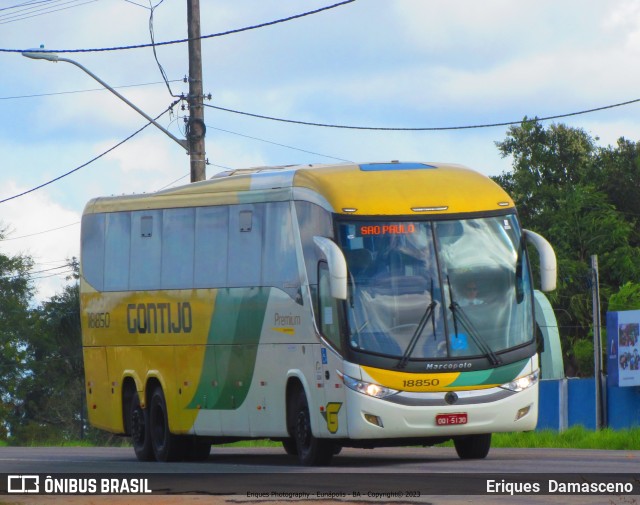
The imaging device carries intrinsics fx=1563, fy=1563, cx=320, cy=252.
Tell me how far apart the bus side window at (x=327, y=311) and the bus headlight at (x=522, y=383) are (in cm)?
207

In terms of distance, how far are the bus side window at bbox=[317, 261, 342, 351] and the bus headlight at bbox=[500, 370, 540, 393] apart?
2074 mm

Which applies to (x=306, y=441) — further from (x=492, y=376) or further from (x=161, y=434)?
(x=161, y=434)

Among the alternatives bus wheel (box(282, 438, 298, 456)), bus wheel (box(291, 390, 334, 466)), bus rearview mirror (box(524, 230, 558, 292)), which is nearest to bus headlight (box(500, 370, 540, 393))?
bus rearview mirror (box(524, 230, 558, 292))

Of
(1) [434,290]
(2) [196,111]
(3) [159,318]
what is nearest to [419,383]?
(1) [434,290]

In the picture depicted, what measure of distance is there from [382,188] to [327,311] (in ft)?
5.51

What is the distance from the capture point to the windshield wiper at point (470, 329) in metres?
18.2

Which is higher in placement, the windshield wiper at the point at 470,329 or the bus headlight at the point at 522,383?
the windshield wiper at the point at 470,329

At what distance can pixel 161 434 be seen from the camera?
2288 centimetres

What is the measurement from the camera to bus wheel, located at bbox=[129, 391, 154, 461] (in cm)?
2323

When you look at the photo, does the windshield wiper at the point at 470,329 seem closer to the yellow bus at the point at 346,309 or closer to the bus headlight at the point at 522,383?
the yellow bus at the point at 346,309

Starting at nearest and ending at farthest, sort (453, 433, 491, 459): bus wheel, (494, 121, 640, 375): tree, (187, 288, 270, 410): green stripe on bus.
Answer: (453, 433, 491, 459): bus wheel < (187, 288, 270, 410): green stripe on bus < (494, 121, 640, 375): tree

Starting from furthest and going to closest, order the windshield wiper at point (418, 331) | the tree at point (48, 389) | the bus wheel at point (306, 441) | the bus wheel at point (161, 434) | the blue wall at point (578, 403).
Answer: the tree at point (48, 389) → the blue wall at point (578, 403) → the bus wheel at point (161, 434) → the bus wheel at point (306, 441) → the windshield wiper at point (418, 331)

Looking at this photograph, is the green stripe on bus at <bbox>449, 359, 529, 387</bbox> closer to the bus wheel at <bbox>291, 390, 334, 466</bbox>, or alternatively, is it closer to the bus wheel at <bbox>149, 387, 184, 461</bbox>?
the bus wheel at <bbox>291, 390, 334, 466</bbox>

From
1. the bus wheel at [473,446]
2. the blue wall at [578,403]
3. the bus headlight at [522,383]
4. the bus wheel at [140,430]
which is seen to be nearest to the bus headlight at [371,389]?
the bus headlight at [522,383]
